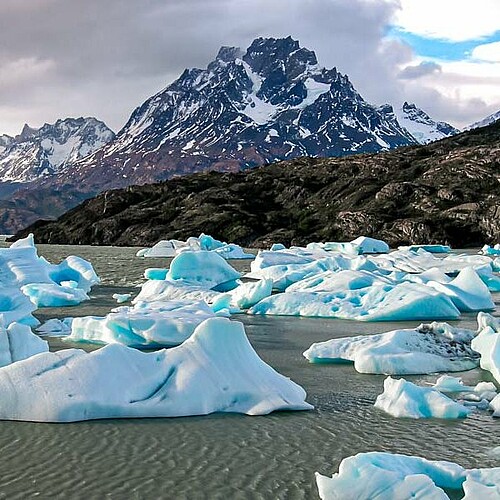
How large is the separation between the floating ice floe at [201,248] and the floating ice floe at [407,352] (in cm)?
3310

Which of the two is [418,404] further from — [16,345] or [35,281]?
[35,281]

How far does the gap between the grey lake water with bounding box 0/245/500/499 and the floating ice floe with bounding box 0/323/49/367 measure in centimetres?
208

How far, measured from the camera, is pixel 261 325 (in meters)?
15.8

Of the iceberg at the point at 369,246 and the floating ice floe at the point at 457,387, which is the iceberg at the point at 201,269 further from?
the iceberg at the point at 369,246

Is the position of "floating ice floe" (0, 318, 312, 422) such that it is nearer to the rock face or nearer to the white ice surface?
the white ice surface

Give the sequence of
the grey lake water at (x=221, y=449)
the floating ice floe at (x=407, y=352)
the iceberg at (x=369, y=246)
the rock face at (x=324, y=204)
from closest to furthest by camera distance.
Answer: the grey lake water at (x=221, y=449), the floating ice floe at (x=407, y=352), the iceberg at (x=369, y=246), the rock face at (x=324, y=204)

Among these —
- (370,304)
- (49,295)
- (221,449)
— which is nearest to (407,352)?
(221,449)

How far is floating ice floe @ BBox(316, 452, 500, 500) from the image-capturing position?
5.41m

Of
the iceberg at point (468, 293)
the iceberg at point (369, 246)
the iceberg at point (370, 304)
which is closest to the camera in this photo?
the iceberg at point (370, 304)

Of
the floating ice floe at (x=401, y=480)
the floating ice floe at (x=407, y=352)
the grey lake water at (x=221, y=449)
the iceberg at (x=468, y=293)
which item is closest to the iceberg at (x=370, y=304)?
the iceberg at (x=468, y=293)

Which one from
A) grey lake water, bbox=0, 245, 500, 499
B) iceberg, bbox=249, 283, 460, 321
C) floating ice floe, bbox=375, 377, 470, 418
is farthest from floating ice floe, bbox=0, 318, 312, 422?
iceberg, bbox=249, 283, 460, 321

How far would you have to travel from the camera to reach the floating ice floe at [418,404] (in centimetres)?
820

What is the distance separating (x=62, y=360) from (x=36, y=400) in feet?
2.05

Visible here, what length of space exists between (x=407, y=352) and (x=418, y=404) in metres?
2.66
